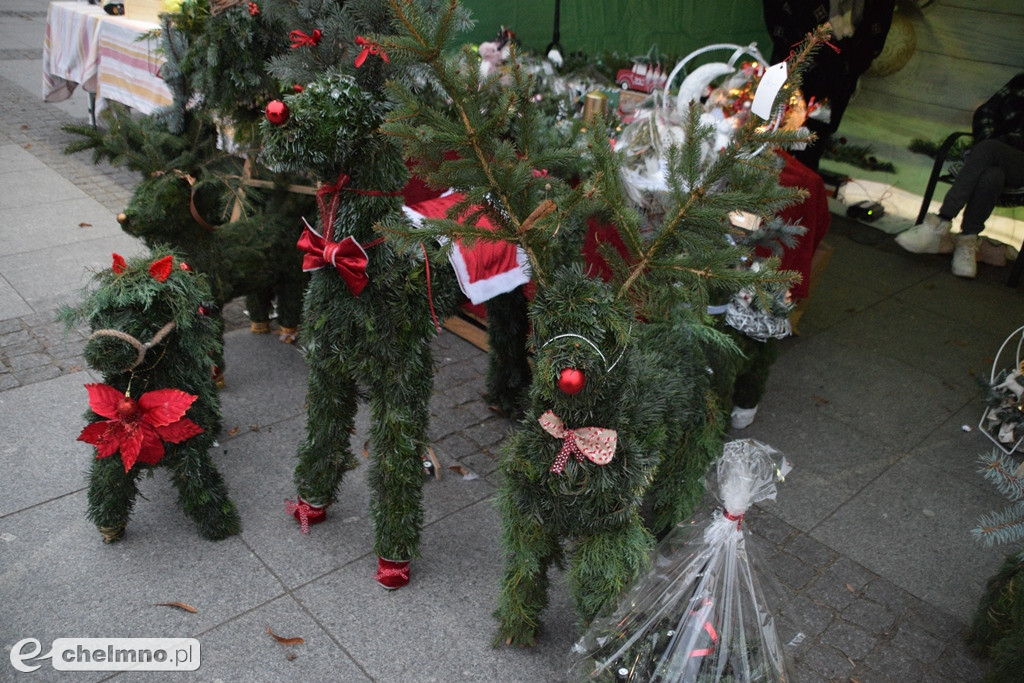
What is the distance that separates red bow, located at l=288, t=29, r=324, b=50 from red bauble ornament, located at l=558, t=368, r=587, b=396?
2452 millimetres

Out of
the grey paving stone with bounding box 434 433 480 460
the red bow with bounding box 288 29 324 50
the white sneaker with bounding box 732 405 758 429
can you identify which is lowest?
the grey paving stone with bounding box 434 433 480 460

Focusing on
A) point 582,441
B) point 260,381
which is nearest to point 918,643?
point 582,441

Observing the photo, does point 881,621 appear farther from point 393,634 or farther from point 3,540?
point 3,540

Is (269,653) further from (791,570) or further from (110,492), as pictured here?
(791,570)

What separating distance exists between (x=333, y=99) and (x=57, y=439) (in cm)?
253

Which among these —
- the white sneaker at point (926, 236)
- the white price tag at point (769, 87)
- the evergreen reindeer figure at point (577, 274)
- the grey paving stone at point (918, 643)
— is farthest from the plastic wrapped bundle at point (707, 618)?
the white sneaker at point (926, 236)

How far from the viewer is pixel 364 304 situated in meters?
2.99

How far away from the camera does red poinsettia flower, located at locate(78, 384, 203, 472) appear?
3.08m

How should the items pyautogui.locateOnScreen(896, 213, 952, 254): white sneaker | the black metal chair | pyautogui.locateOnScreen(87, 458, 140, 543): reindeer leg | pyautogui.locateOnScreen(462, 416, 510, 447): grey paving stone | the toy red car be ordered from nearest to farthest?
pyautogui.locateOnScreen(87, 458, 140, 543): reindeer leg < pyautogui.locateOnScreen(462, 416, 510, 447): grey paving stone < the toy red car < the black metal chair < pyautogui.locateOnScreen(896, 213, 952, 254): white sneaker

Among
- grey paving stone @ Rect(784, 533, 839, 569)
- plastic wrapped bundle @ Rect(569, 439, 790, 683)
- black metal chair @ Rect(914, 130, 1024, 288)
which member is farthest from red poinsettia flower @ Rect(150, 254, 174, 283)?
black metal chair @ Rect(914, 130, 1024, 288)

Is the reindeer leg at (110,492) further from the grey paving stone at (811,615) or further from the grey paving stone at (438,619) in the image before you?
the grey paving stone at (811,615)

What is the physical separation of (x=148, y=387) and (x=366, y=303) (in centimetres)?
102

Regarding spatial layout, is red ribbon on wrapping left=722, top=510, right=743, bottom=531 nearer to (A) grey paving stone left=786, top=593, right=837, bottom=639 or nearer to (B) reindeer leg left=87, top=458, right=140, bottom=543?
(A) grey paving stone left=786, top=593, right=837, bottom=639

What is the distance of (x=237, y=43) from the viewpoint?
4059 millimetres
